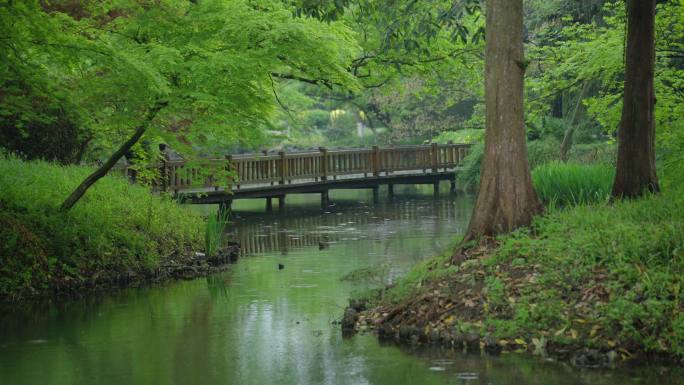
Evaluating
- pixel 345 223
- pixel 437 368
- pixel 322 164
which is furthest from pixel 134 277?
pixel 322 164

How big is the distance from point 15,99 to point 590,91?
18.9m

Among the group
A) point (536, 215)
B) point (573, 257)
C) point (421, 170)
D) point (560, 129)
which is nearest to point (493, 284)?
point (573, 257)

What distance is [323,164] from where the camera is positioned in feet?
114

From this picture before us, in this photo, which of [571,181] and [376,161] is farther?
[376,161]

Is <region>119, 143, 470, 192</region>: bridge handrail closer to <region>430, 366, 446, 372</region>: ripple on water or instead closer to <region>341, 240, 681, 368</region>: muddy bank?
<region>341, 240, 681, 368</region>: muddy bank

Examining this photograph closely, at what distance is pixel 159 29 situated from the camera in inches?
663

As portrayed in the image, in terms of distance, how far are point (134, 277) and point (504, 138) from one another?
725 centimetres

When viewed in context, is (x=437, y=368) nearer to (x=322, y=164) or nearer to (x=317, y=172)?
(x=317, y=172)

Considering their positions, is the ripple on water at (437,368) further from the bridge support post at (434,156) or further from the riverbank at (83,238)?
the bridge support post at (434,156)

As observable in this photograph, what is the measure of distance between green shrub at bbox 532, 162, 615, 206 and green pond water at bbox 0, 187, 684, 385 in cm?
297

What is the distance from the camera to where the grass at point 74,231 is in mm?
15711

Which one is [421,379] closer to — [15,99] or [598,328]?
[598,328]

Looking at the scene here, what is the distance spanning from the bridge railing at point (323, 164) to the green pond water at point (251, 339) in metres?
7.42

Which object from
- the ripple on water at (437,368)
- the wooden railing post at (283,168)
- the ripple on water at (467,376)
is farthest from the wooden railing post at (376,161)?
the ripple on water at (467,376)
